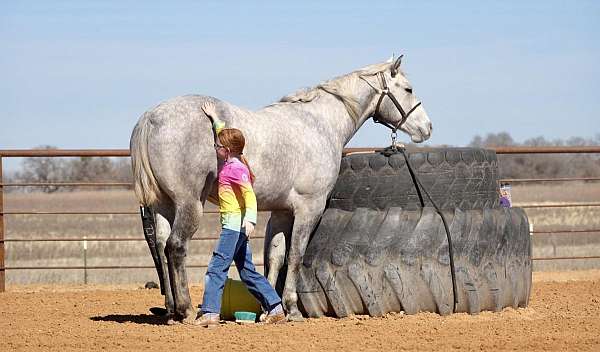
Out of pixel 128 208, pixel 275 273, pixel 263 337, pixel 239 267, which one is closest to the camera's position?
pixel 263 337

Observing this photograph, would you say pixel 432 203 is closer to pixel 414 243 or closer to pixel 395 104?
pixel 414 243

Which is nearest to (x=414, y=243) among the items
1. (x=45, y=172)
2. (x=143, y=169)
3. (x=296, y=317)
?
(x=296, y=317)

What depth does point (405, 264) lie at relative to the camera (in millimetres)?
7188

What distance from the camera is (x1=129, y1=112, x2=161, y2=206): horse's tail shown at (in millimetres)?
6836

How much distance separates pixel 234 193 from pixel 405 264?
1347 mm

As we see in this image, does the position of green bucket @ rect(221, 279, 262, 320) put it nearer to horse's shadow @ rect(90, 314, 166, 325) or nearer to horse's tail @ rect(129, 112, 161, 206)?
horse's shadow @ rect(90, 314, 166, 325)

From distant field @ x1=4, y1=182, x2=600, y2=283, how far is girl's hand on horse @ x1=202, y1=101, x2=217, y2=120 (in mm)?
7970

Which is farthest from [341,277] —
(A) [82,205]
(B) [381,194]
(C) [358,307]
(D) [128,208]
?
(A) [82,205]

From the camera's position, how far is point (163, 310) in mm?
8094

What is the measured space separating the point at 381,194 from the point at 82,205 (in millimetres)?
25231

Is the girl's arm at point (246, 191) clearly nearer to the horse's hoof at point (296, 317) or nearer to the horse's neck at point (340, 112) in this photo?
the horse's hoof at point (296, 317)

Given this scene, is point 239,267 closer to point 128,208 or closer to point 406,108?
point 406,108

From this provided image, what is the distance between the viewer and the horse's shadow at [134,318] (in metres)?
7.62

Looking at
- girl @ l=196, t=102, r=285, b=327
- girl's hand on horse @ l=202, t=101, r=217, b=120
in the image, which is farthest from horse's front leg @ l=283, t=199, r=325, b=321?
girl's hand on horse @ l=202, t=101, r=217, b=120
